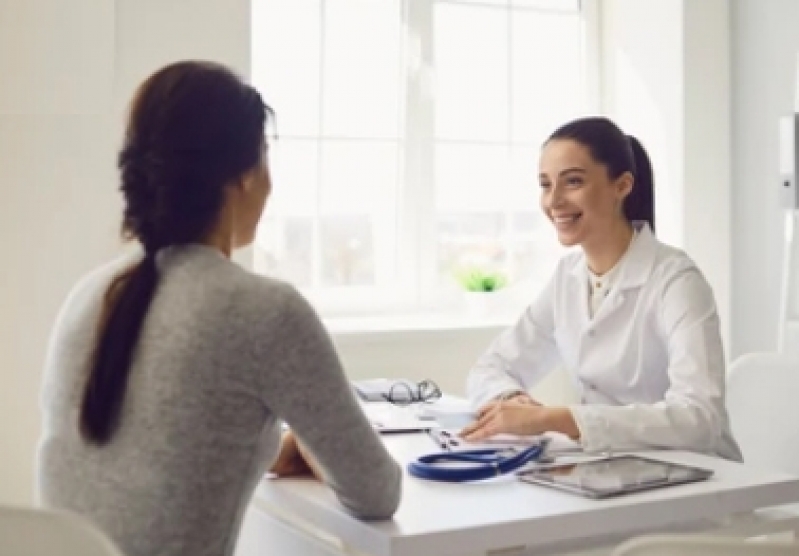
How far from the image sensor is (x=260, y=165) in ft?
4.55

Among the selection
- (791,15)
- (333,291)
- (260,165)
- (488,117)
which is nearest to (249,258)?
(333,291)

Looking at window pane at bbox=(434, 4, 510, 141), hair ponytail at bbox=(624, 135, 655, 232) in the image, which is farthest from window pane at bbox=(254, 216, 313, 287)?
hair ponytail at bbox=(624, 135, 655, 232)

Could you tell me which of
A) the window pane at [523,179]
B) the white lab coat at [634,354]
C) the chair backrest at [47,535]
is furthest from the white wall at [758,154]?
the chair backrest at [47,535]

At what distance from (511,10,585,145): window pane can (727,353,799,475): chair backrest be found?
142 cm

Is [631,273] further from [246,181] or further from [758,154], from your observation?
[758,154]

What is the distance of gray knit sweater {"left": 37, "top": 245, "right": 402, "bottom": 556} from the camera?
127cm

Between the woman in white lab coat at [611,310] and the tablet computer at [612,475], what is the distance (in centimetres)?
Result: 26

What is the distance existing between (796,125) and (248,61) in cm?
148

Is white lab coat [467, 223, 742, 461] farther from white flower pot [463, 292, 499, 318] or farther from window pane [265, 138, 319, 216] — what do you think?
window pane [265, 138, 319, 216]

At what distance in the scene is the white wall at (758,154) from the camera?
3.16m

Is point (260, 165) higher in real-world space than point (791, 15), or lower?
lower

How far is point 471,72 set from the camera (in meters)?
3.41

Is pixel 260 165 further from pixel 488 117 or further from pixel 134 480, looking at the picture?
pixel 488 117

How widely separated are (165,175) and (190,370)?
0.80ft
